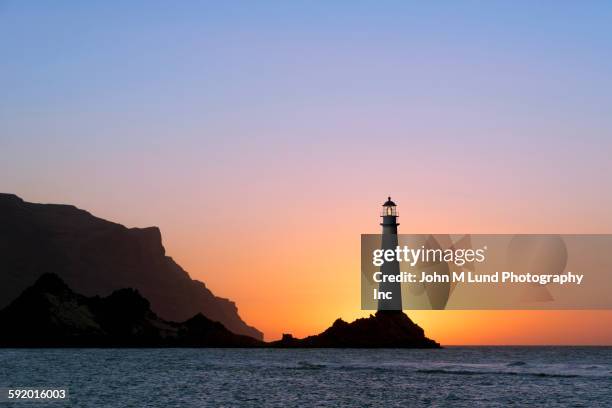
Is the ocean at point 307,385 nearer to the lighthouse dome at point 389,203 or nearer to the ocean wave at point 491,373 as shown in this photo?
the ocean wave at point 491,373

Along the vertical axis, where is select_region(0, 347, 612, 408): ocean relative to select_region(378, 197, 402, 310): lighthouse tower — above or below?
below

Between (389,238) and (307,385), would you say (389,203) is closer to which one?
(389,238)

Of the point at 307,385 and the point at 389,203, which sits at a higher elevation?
the point at 389,203

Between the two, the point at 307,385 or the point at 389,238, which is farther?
the point at 389,238

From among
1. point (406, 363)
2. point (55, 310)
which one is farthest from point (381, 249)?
point (55, 310)

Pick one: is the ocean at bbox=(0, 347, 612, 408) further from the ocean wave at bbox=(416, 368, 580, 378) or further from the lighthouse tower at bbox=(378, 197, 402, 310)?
the lighthouse tower at bbox=(378, 197, 402, 310)

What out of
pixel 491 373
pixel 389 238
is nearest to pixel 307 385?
pixel 491 373

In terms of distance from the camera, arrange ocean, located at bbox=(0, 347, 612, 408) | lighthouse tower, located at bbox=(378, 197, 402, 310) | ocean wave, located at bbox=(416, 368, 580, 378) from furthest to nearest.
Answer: lighthouse tower, located at bbox=(378, 197, 402, 310) < ocean wave, located at bbox=(416, 368, 580, 378) < ocean, located at bbox=(0, 347, 612, 408)

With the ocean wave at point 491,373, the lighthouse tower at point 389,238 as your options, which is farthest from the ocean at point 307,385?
the lighthouse tower at point 389,238

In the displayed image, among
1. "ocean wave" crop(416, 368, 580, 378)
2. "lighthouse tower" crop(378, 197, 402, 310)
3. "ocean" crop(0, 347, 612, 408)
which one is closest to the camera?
"ocean" crop(0, 347, 612, 408)

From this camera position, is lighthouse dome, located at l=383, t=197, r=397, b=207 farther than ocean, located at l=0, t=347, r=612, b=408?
Yes

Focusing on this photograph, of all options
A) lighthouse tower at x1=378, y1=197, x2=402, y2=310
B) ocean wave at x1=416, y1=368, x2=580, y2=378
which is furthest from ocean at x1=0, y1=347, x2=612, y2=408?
lighthouse tower at x1=378, y1=197, x2=402, y2=310

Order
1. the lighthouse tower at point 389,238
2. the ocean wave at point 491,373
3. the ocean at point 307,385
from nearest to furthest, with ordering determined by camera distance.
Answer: the ocean at point 307,385, the ocean wave at point 491,373, the lighthouse tower at point 389,238

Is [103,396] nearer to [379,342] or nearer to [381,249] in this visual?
[381,249]
